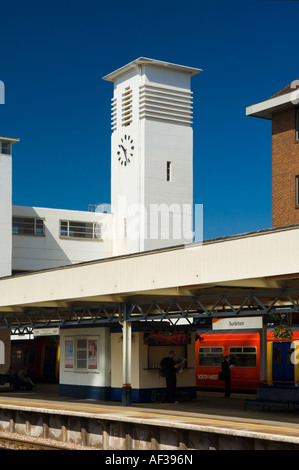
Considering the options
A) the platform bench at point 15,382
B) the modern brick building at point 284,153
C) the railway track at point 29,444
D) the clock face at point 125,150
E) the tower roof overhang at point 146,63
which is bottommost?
the railway track at point 29,444

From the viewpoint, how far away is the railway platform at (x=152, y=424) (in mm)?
19594

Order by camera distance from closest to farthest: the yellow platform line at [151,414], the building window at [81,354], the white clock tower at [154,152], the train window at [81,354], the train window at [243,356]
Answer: the yellow platform line at [151,414], the building window at [81,354], the train window at [81,354], the train window at [243,356], the white clock tower at [154,152]

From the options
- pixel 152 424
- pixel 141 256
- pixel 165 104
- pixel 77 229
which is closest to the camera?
pixel 152 424

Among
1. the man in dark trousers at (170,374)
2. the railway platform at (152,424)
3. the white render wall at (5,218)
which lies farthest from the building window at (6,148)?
the man in dark trousers at (170,374)

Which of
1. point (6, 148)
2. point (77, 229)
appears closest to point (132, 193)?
point (77, 229)

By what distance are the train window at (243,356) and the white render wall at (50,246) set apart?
21.1 metres

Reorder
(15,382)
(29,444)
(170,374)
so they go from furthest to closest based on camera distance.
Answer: (15,382) < (170,374) < (29,444)

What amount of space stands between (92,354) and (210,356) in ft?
25.1

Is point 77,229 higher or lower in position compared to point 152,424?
higher

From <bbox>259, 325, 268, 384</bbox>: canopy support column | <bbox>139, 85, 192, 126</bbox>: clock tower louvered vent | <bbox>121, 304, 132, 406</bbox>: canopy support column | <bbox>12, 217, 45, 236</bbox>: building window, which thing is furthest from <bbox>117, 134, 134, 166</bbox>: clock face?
<bbox>259, 325, 268, 384</bbox>: canopy support column

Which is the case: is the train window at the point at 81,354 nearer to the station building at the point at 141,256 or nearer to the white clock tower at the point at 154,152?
the station building at the point at 141,256

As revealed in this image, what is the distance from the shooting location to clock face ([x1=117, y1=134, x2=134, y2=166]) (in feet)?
218

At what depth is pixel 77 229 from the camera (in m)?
57.7

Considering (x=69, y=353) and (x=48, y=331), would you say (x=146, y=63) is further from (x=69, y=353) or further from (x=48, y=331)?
(x=69, y=353)
